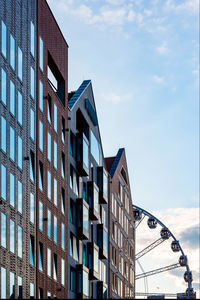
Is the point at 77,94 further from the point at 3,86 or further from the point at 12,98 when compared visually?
the point at 3,86

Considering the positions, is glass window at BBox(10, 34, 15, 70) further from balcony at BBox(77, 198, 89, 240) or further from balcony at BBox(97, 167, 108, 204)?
balcony at BBox(97, 167, 108, 204)

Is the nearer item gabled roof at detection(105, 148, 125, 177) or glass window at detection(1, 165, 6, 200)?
glass window at detection(1, 165, 6, 200)

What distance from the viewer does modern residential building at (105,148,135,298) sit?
87.1 m

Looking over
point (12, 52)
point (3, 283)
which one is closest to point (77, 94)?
point (12, 52)

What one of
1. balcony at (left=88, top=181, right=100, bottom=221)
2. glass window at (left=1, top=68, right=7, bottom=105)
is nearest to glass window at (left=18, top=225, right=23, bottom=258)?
glass window at (left=1, top=68, right=7, bottom=105)

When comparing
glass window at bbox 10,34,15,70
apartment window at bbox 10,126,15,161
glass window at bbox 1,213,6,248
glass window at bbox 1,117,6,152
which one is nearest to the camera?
glass window at bbox 1,213,6,248

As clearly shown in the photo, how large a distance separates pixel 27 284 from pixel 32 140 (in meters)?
10.3

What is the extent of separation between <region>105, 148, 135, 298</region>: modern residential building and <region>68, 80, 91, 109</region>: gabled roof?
15295mm

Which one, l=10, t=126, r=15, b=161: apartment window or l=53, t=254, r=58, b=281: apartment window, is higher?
l=10, t=126, r=15, b=161: apartment window

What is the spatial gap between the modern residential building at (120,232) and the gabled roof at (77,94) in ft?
50.2

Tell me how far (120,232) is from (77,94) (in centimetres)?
2696

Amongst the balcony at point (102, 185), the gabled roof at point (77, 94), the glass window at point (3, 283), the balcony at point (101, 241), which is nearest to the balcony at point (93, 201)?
the balcony at point (101, 241)

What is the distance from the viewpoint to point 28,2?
53688 mm

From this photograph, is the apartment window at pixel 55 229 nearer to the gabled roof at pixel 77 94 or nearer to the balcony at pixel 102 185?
the gabled roof at pixel 77 94
